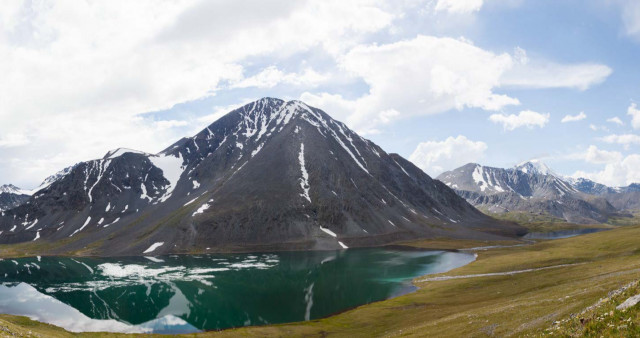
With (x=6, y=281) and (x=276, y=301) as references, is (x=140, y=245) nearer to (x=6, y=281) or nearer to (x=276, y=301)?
(x=6, y=281)

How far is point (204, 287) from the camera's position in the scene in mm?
105062

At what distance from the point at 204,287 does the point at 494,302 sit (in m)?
77.4

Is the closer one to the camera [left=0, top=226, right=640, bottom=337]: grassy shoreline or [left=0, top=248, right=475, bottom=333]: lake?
[left=0, top=226, right=640, bottom=337]: grassy shoreline

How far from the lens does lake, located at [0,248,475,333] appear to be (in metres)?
76.9

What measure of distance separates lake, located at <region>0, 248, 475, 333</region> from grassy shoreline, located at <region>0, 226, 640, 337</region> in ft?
29.6

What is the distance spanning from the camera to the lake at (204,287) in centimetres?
7694

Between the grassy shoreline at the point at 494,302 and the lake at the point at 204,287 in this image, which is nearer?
the grassy shoreline at the point at 494,302

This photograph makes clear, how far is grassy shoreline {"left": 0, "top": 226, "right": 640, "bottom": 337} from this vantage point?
38812 millimetres

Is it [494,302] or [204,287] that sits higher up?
[494,302]

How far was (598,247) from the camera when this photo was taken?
10012cm

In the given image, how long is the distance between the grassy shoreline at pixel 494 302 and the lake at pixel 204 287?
9024 mm

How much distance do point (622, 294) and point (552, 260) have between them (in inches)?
3280

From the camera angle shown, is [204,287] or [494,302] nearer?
[494,302]

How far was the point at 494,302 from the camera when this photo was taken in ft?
193
